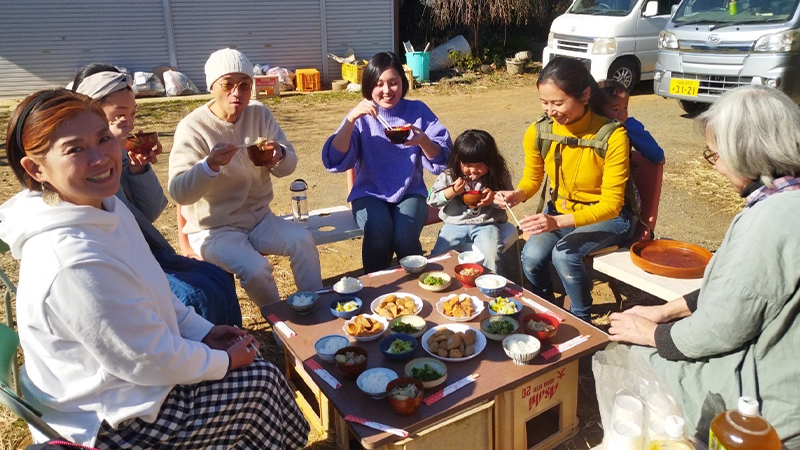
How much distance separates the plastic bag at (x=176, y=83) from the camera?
1153 cm

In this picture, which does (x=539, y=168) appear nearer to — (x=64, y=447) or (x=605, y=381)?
(x=605, y=381)

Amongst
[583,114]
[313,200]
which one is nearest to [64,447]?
[583,114]

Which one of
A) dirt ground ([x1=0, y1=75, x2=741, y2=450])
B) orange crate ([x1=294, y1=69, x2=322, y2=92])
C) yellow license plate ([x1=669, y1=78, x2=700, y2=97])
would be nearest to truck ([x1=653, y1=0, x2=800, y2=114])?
yellow license plate ([x1=669, y1=78, x2=700, y2=97])

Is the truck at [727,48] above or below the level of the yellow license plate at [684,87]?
above

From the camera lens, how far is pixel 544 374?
8.33 feet

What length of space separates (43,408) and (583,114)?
294cm

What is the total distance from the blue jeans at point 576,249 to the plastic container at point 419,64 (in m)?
9.40

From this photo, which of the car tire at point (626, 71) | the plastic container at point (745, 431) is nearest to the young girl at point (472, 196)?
the plastic container at point (745, 431)

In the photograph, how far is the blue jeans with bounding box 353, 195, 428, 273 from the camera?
3854 millimetres

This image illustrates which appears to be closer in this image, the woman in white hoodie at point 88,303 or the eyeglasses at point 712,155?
the woman in white hoodie at point 88,303

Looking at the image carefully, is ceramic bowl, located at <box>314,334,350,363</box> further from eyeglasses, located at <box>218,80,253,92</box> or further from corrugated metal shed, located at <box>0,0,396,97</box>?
corrugated metal shed, located at <box>0,0,396,97</box>

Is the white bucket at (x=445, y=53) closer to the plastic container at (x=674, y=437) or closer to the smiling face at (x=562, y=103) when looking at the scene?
the smiling face at (x=562, y=103)

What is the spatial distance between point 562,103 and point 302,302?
70.5 inches

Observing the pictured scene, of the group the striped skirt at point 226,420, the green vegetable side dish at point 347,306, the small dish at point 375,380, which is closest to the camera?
the striped skirt at point 226,420
